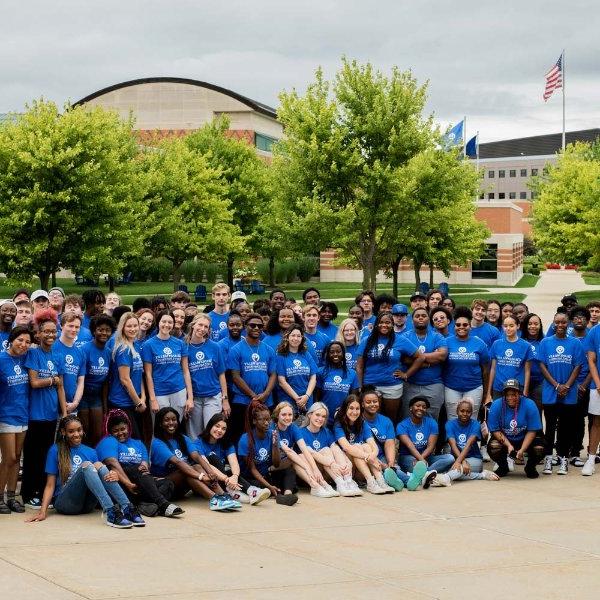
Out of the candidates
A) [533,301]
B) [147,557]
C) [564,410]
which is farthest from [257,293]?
[147,557]

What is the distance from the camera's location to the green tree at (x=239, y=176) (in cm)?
5288

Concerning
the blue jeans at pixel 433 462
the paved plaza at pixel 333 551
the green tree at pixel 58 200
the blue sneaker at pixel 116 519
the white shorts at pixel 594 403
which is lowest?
the paved plaza at pixel 333 551

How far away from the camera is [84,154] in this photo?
36562 millimetres

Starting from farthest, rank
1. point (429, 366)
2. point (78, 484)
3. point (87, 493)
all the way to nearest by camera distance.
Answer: point (429, 366)
point (87, 493)
point (78, 484)

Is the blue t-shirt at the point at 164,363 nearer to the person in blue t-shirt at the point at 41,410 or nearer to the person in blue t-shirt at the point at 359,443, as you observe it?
the person in blue t-shirt at the point at 41,410

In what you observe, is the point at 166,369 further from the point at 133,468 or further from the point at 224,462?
the point at 133,468

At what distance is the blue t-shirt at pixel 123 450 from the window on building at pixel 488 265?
6196 centimetres

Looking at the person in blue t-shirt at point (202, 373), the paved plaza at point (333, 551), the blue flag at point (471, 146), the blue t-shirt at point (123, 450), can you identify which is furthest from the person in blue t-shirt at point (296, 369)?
the blue flag at point (471, 146)

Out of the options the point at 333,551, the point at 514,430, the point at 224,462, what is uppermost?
the point at 514,430

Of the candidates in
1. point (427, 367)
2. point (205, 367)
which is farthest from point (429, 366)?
point (205, 367)

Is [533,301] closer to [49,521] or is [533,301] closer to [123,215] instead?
[123,215]

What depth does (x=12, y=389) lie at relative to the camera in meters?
10.1

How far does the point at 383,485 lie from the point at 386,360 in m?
1.60

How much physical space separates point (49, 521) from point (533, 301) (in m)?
40.3
